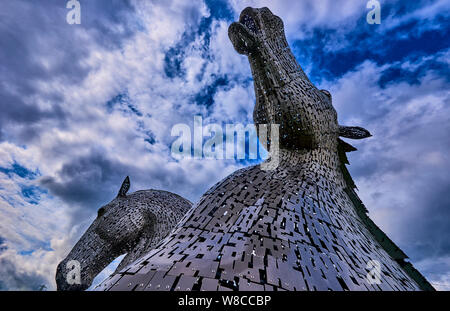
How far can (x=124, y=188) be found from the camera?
3.99 m

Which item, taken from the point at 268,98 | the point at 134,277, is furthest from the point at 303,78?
the point at 134,277

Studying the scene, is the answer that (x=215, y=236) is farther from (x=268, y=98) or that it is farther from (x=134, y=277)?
(x=268, y=98)

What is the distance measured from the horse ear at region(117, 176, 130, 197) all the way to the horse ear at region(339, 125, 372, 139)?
331 centimetres

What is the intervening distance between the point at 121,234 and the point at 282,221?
107 inches

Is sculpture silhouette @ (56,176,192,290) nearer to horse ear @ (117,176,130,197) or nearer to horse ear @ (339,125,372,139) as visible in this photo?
horse ear @ (117,176,130,197)

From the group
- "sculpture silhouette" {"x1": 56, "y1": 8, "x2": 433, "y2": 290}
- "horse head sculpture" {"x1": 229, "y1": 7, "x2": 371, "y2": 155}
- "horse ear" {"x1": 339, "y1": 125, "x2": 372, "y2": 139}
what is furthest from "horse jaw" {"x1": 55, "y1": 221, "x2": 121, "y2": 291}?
"horse ear" {"x1": 339, "y1": 125, "x2": 372, "y2": 139}

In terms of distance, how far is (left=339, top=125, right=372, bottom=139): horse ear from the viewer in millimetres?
2725

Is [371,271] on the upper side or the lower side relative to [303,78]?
lower

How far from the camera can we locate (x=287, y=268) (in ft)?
3.73

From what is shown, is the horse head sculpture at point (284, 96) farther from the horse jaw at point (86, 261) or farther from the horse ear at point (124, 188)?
the horse jaw at point (86, 261)

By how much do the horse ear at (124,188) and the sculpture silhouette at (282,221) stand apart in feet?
8.58

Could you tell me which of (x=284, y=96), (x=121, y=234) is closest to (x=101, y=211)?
(x=121, y=234)

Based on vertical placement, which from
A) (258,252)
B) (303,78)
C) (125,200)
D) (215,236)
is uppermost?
(303,78)
